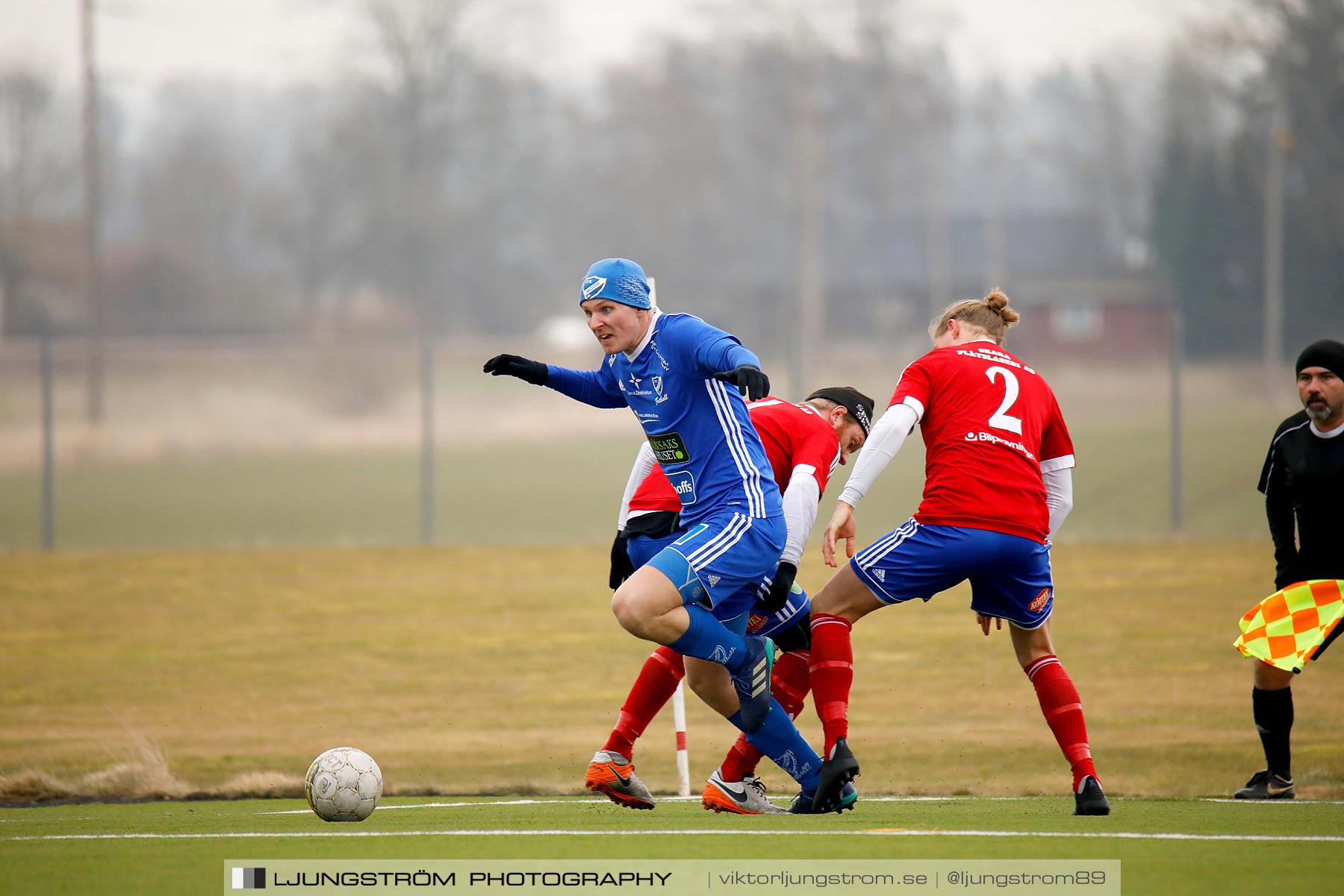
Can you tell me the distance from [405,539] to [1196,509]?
10855 mm

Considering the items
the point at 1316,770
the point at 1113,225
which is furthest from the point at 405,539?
the point at 1113,225

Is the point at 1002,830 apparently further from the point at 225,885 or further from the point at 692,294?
the point at 692,294

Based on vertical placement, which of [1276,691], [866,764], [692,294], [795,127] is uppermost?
[795,127]

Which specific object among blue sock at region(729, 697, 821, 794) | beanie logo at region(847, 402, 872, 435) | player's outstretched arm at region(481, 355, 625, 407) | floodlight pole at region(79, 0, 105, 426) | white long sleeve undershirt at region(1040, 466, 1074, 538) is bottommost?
blue sock at region(729, 697, 821, 794)

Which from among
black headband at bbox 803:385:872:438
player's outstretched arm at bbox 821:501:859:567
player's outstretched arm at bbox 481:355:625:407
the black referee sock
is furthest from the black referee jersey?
player's outstretched arm at bbox 481:355:625:407

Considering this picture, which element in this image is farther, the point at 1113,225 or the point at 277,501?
the point at 1113,225

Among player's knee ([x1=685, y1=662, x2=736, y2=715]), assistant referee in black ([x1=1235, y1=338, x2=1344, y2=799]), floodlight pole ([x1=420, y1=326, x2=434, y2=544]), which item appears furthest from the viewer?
floodlight pole ([x1=420, y1=326, x2=434, y2=544])

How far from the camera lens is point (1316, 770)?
7789mm

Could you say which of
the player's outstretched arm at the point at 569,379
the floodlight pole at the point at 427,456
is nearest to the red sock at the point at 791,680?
the player's outstretched arm at the point at 569,379

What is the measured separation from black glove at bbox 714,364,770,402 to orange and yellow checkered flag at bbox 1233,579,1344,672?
9.64 ft

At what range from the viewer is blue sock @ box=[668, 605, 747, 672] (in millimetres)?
5348

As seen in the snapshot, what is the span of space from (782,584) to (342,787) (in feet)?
6.40

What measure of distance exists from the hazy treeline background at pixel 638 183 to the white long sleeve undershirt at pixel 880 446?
3319 centimetres

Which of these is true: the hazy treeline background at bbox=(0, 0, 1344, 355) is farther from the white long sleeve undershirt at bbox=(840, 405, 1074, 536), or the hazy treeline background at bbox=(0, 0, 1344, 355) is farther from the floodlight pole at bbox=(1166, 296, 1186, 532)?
the white long sleeve undershirt at bbox=(840, 405, 1074, 536)
